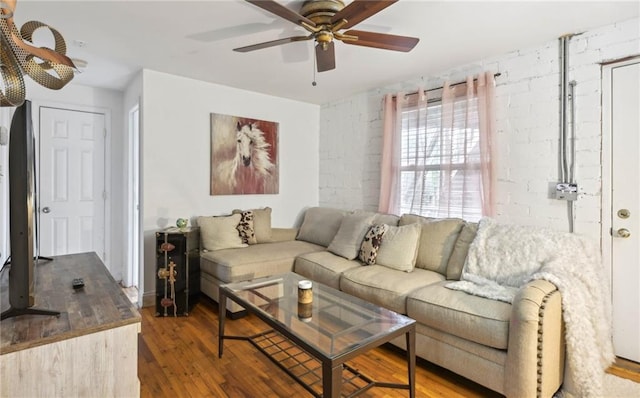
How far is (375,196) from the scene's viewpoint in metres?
3.84

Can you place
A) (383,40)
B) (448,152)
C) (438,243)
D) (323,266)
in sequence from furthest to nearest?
(448,152) < (323,266) < (438,243) < (383,40)

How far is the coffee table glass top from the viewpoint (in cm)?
153

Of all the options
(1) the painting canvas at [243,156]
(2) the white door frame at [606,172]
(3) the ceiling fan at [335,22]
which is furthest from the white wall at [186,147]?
(2) the white door frame at [606,172]

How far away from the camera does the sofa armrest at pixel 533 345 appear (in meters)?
1.67

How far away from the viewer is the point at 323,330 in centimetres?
164

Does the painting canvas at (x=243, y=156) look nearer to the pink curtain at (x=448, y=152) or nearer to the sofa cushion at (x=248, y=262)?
the sofa cushion at (x=248, y=262)

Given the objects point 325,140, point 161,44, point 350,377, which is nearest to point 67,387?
point 350,377

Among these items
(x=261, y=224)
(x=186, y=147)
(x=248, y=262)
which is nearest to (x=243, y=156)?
(x=186, y=147)

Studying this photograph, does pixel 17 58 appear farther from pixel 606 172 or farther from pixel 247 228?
pixel 606 172

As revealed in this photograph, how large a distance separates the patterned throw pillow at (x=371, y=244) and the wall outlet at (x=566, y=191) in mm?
1329

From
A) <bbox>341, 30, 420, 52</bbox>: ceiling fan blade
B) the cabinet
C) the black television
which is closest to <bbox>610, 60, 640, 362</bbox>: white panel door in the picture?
<bbox>341, 30, 420, 52</bbox>: ceiling fan blade

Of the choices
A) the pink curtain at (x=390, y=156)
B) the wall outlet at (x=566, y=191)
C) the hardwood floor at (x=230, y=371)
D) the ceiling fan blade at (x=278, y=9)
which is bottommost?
the hardwood floor at (x=230, y=371)

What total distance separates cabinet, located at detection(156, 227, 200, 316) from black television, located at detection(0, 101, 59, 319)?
1.62 meters

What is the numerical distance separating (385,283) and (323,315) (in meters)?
0.73
